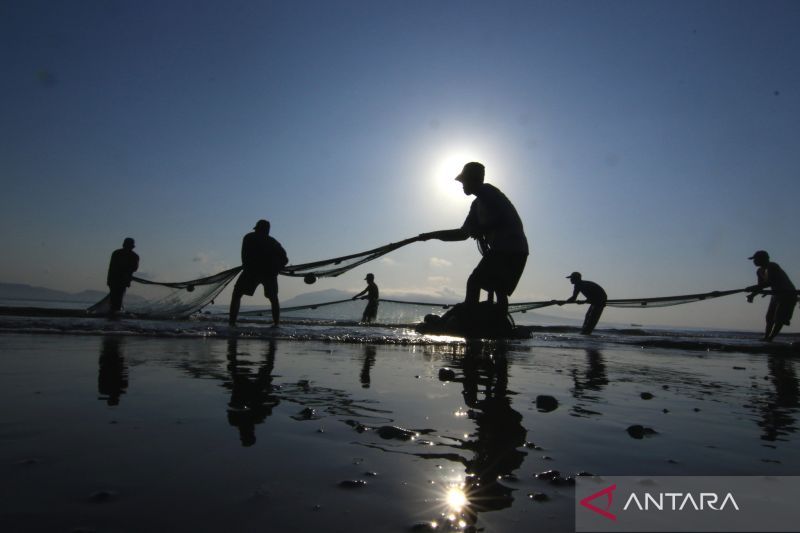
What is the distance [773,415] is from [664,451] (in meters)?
1.61

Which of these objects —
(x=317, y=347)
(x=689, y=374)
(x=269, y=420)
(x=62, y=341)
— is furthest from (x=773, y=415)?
(x=62, y=341)

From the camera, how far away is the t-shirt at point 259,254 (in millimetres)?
10852

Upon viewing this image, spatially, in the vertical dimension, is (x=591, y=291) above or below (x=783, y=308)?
above

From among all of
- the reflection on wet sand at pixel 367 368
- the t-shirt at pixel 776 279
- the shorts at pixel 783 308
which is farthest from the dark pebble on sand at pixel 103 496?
the shorts at pixel 783 308

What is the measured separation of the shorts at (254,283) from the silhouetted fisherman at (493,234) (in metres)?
5.17

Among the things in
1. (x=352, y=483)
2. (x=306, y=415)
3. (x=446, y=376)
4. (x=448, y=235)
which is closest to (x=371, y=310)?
(x=448, y=235)

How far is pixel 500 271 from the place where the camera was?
26.2ft

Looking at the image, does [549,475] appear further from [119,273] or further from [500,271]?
[119,273]

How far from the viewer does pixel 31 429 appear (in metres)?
1.88

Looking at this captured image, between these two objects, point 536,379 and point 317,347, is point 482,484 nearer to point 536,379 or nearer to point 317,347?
point 536,379

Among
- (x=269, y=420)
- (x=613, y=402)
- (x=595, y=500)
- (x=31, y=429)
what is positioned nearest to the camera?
(x=595, y=500)

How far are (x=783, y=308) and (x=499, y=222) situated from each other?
11638mm

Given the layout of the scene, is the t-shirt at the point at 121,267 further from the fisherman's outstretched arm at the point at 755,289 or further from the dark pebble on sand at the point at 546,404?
the fisherman's outstretched arm at the point at 755,289

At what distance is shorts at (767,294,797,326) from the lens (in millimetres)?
13258
